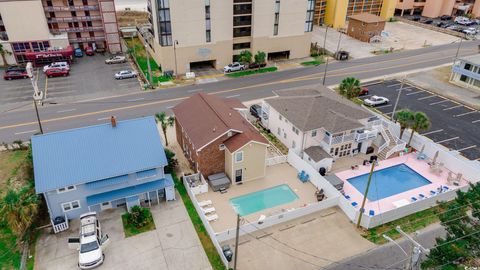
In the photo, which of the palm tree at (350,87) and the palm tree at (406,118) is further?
the palm tree at (350,87)

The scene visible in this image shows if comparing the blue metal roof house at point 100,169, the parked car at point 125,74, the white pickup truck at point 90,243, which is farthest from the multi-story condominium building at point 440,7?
the white pickup truck at point 90,243

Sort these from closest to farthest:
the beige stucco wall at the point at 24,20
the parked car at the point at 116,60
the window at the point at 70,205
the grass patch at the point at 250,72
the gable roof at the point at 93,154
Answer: the gable roof at the point at 93,154, the window at the point at 70,205, the beige stucco wall at the point at 24,20, the grass patch at the point at 250,72, the parked car at the point at 116,60

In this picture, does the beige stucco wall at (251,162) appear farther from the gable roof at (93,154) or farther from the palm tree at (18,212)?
the palm tree at (18,212)

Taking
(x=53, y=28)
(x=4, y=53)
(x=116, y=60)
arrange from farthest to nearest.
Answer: (x=53, y=28) < (x=116, y=60) < (x=4, y=53)

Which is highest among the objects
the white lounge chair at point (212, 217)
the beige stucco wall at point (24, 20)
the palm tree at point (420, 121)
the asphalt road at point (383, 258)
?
the beige stucco wall at point (24, 20)

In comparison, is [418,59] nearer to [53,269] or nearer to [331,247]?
[331,247]

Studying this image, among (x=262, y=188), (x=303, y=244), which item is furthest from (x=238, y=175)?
(x=303, y=244)

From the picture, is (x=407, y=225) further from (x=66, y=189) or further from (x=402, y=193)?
(x=66, y=189)
